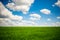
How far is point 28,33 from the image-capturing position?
13.0ft

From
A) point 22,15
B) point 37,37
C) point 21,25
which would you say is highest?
point 22,15

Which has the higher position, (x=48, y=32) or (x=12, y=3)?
(x=12, y=3)

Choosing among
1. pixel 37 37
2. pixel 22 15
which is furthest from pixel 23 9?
pixel 37 37

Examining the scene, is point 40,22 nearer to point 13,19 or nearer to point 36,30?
point 36,30

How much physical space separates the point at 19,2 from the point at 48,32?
3.51 feet

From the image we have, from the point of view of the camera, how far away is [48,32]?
4.00 m

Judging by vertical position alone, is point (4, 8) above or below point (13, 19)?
above

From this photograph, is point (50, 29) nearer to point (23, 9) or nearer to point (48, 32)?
point (48, 32)

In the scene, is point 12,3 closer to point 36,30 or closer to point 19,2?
point 19,2

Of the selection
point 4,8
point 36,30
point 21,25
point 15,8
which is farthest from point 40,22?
point 4,8

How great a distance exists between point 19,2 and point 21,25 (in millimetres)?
592

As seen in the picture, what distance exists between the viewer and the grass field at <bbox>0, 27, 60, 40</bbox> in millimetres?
3939

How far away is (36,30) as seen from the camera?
4.03 meters

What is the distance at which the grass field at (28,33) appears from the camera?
12.9ft
